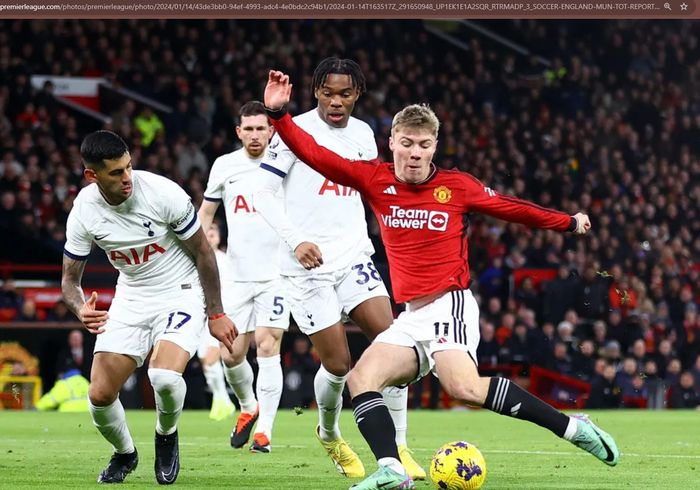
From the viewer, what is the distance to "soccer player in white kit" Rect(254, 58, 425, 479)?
8.15 metres

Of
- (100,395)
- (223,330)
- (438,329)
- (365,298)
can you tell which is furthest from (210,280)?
(438,329)

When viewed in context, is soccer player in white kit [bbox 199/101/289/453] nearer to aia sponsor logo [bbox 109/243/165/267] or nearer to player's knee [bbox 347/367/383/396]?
aia sponsor logo [bbox 109/243/165/267]

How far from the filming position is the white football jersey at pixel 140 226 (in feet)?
24.4

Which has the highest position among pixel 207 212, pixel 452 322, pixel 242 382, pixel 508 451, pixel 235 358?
pixel 207 212

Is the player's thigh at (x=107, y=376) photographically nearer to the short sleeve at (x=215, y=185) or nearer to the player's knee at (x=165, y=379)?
the player's knee at (x=165, y=379)

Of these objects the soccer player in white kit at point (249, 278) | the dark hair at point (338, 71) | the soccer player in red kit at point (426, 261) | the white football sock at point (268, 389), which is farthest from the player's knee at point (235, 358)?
the soccer player in red kit at point (426, 261)

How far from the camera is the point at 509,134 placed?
25500 millimetres

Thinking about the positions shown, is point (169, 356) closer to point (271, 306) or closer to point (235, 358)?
point (235, 358)

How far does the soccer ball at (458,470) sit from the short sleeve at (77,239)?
2389 millimetres

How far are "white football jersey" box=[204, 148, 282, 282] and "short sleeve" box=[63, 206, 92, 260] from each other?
3.48 metres

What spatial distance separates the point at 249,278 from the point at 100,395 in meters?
3.92

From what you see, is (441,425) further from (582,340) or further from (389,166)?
(389,166)

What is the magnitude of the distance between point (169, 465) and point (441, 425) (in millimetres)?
6970
